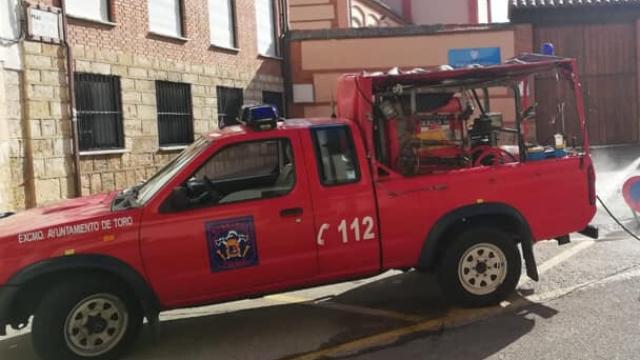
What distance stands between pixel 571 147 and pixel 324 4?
802 inches

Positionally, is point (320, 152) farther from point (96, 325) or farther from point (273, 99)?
point (273, 99)

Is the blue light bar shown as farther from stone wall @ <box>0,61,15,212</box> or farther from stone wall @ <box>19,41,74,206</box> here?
stone wall @ <box>19,41,74,206</box>

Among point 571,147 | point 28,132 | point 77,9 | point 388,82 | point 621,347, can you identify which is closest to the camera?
point 621,347

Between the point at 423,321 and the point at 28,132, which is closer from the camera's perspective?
the point at 423,321

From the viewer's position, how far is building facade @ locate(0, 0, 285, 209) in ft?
37.0

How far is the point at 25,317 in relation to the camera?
15.8 ft

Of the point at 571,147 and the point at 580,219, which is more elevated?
the point at 571,147

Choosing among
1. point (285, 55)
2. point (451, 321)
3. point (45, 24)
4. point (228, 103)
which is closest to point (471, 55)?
point (285, 55)

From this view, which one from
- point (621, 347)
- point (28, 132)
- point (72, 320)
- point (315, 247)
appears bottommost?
point (621, 347)

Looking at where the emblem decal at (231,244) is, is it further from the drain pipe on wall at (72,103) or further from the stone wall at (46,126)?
the drain pipe on wall at (72,103)

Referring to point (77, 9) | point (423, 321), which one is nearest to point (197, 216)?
point (423, 321)

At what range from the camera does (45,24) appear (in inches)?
454

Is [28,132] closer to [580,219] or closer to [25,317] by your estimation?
[25,317]

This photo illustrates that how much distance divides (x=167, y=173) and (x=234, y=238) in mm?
862
